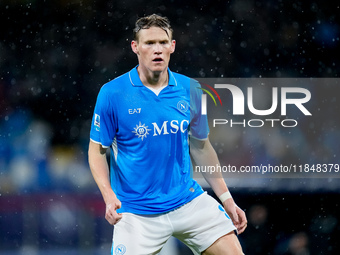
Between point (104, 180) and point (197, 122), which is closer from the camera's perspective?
point (104, 180)

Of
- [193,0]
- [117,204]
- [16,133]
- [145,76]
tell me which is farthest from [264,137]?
[117,204]

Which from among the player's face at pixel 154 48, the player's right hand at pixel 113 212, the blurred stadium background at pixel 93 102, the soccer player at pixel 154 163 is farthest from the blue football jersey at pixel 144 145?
the blurred stadium background at pixel 93 102

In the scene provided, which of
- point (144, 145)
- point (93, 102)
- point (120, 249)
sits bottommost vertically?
point (120, 249)

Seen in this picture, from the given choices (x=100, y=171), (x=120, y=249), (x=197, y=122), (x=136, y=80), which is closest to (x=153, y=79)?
(x=136, y=80)

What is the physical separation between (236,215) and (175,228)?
1.16ft

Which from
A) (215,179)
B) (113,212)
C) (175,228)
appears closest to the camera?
(113,212)

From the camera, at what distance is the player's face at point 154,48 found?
332cm

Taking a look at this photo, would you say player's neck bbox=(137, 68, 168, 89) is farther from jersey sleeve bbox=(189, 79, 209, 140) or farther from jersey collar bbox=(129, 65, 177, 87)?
jersey sleeve bbox=(189, 79, 209, 140)

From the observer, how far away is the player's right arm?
2938 mm

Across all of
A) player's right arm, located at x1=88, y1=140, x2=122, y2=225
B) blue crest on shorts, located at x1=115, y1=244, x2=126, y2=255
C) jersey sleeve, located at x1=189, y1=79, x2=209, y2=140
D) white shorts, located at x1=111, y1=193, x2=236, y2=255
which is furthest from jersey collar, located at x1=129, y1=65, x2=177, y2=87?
blue crest on shorts, located at x1=115, y1=244, x2=126, y2=255

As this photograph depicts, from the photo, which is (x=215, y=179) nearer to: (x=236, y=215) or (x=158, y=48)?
(x=236, y=215)

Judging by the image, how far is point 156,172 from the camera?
3.29m

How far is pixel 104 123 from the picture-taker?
130 inches

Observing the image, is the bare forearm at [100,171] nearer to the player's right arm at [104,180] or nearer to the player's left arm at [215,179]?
the player's right arm at [104,180]
